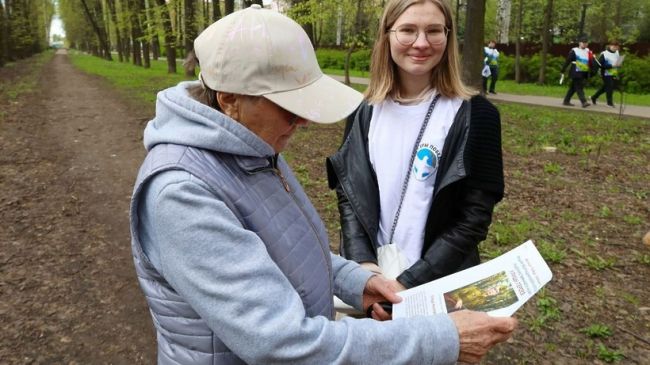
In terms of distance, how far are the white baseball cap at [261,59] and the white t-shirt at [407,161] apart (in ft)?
2.79

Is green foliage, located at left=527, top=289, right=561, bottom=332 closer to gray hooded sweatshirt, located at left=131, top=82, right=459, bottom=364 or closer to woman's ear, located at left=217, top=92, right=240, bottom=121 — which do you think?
gray hooded sweatshirt, located at left=131, top=82, right=459, bottom=364

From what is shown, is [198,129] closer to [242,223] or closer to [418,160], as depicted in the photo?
[242,223]

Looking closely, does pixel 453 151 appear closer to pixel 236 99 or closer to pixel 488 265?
pixel 488 265

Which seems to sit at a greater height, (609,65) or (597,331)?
(609,65)

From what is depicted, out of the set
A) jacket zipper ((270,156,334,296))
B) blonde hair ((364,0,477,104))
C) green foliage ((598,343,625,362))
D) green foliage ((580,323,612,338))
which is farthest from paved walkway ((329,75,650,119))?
jacket zipper ((270,156,334,296))

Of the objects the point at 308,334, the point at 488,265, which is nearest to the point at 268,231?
the point at 308,334

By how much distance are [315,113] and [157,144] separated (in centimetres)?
38

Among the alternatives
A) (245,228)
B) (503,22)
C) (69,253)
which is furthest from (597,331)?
(503,22)

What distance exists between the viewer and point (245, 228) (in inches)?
46.2

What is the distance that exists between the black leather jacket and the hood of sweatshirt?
94 centimetres

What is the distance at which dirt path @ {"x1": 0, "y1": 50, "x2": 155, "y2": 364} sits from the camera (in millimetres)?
3117

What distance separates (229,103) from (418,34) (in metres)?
1.12

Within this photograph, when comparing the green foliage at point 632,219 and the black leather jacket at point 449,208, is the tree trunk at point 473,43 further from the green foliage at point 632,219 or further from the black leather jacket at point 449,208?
the black leather jacket at point 449,208

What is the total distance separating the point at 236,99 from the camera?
1203mm
